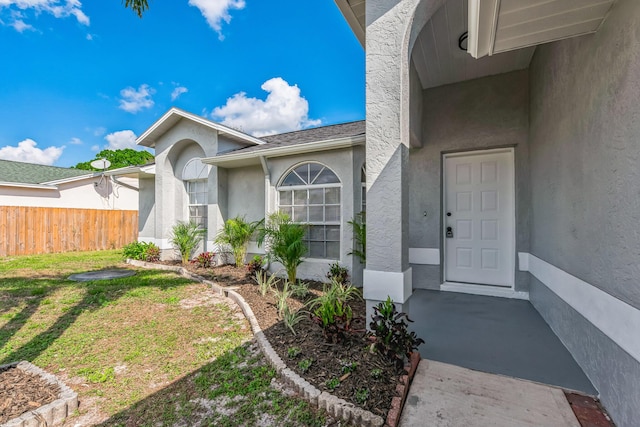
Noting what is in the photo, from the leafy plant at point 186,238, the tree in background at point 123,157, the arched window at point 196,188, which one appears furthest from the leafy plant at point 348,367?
the tree in background at point 123,157

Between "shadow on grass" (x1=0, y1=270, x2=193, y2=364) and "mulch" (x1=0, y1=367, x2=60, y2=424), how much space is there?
1.69ft

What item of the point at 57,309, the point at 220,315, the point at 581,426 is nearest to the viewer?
the point at 581,426

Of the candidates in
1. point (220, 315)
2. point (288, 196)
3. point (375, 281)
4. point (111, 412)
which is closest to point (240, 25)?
point (288, 196)

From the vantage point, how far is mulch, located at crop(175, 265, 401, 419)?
2.48m

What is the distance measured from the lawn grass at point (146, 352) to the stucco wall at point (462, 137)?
3.80 metres

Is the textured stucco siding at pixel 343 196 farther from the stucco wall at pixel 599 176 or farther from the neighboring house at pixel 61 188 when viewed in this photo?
the neighboring house at pixel 61 188

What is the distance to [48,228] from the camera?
12172 millimetres

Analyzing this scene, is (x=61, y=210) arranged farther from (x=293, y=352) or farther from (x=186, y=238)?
(x=293, y=352)

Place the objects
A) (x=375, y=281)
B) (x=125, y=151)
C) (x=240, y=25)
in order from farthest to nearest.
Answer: (x=125, y=151)
(x=240, y=25)
(x=375, y=281)

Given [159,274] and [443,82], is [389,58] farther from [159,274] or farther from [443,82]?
[159,274]

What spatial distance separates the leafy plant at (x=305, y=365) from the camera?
9.54 ft

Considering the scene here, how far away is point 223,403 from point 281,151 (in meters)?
5.49

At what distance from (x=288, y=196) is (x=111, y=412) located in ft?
17.9

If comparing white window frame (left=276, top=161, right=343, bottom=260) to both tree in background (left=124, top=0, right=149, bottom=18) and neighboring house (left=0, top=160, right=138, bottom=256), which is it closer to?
tree in background (left=124, top=0, right=149, bottom=18)
